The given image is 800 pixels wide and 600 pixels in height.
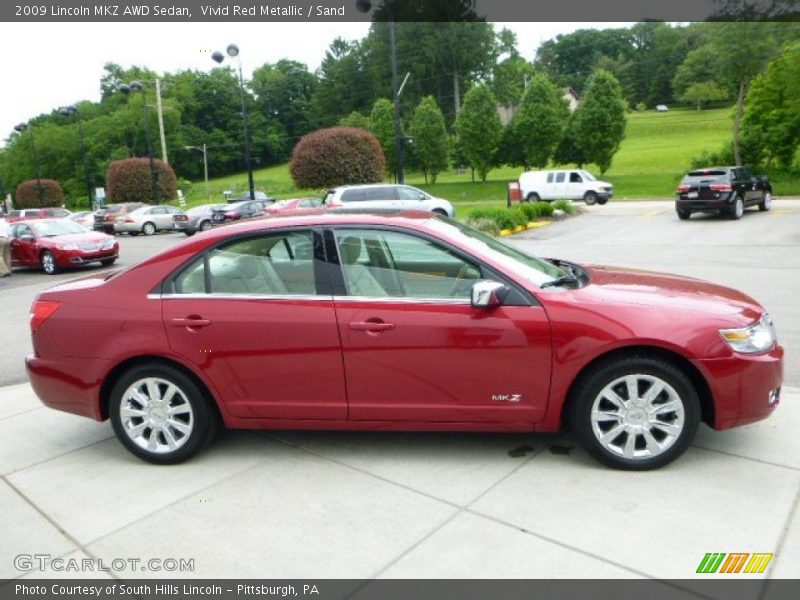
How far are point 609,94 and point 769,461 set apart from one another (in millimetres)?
41733

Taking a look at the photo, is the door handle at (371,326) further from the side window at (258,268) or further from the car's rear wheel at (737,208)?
the car's rear wheel at (737,208)

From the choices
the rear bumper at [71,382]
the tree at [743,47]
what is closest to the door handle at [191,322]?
the rear bumper at [71,382]

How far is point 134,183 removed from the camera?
163ft

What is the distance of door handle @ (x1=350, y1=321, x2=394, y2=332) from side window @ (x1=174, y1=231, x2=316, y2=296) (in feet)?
1.31

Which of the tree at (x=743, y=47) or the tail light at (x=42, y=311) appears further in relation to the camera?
the tree at (x=743, y=47)

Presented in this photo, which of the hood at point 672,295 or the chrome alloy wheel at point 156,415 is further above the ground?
the hood at point 672,295

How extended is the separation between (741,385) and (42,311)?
427cm

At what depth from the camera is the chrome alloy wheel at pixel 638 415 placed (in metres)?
3.86

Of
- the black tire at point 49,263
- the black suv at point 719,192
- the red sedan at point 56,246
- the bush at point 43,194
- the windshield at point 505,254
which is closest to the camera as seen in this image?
the windshield at point 505,254

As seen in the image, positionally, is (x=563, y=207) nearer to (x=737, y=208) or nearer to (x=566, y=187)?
(x=737, y=208)

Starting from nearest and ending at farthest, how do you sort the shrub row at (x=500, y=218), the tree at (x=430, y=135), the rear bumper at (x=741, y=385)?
the rear bumper at (x=741, y=385)
the shrub row at (x=500, y=218)
the tree at (x=430, y=135)

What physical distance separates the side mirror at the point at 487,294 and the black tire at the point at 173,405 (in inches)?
71.1

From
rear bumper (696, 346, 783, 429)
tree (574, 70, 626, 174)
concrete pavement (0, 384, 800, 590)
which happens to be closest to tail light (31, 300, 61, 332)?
concrete pavement (0, 384, 800, 590)

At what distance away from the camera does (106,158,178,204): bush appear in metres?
49.6
